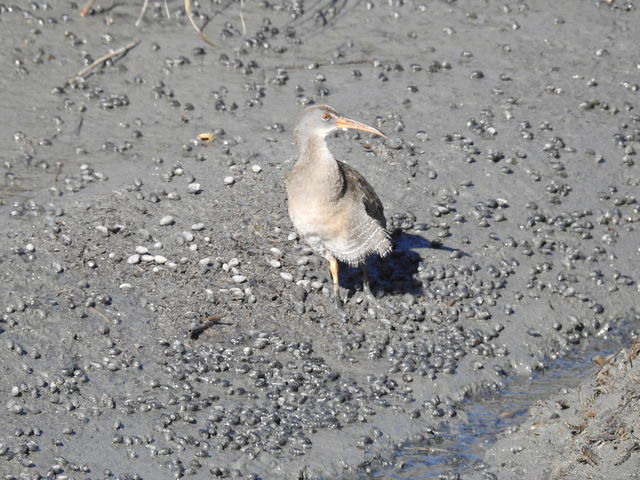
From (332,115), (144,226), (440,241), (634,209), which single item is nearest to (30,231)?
(144,226)

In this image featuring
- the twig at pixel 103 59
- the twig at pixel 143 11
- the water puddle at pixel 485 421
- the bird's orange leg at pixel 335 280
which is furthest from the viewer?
the twig at pixel 143 11

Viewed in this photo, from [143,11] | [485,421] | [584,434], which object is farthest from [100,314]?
[143,11]

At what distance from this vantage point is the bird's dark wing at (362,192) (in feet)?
30.2

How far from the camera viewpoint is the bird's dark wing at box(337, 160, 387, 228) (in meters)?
9.19

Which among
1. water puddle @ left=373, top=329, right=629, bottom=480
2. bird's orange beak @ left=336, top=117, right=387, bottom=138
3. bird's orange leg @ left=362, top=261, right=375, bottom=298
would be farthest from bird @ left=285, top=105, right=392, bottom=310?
water puddle @ left=373, top=329, right=629, bottom=480

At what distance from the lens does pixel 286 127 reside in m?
11.8

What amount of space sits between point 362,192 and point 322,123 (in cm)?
75

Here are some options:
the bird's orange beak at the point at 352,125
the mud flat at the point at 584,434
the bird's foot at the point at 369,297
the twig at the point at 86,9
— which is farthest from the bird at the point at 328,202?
the twig at the point at 86,9

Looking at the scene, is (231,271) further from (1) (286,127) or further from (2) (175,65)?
(2) (175,65)

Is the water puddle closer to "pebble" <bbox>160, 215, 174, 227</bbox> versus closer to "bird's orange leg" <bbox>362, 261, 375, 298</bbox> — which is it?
"bird's orange leg" <bbox>362, 261, 375, 298</bbox>

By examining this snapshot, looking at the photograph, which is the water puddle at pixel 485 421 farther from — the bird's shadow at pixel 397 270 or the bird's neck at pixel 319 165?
the bird's neck at pixel 319 165

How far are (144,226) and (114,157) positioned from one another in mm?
1480

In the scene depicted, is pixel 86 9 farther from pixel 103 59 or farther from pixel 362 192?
pixel 362 192

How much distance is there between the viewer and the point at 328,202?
897 cm
